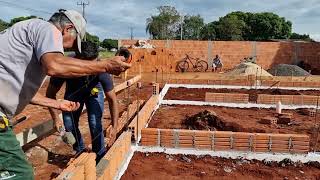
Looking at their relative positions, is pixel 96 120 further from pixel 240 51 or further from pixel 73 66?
pixel 240 51

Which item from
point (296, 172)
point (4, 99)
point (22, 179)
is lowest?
point (296, 172)

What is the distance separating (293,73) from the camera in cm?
2005

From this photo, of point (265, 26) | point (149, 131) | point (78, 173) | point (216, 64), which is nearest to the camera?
point (78, 173)

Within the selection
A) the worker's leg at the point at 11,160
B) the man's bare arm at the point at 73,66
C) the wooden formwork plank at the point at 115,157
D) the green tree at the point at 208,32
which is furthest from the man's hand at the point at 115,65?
the green tree at the point at 208,32

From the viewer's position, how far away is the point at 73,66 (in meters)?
2.20

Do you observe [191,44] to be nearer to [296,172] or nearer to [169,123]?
[169,123]

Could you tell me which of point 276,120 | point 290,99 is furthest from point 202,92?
point 276,120

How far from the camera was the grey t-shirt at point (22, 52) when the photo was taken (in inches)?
84.2

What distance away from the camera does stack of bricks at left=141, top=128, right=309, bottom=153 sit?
5148 millimetres

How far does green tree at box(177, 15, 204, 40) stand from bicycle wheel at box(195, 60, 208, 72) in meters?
26.2

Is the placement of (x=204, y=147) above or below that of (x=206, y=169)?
above

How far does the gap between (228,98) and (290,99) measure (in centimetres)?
132

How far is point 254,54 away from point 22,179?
80.1ft

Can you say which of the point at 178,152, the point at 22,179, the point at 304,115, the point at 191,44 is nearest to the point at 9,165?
the point at 22,179
